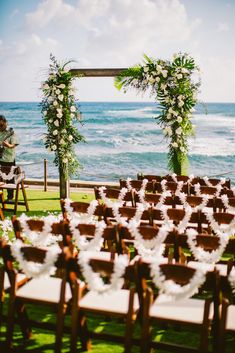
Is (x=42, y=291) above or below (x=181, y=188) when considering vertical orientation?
below

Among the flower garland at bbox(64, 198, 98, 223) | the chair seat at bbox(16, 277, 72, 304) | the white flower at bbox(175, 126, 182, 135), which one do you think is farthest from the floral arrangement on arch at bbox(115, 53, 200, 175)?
the chair seat at bbox(16, 277, 72, 304)

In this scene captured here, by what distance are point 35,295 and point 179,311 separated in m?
1.17

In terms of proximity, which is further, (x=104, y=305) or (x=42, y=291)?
(x=42, y=291)

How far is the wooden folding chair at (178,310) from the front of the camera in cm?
310

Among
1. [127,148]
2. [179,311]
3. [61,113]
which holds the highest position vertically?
[61,113]

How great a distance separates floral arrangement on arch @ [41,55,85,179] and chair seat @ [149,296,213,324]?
Answer: 637 centimetres

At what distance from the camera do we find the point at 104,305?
3465 mm

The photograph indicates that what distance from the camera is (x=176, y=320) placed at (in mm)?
3250

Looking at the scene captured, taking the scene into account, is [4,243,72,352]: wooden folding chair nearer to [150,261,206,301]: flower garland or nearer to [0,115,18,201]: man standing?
[150,261,206,301]: flower garland

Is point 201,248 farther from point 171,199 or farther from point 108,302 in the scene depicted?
point 171,199

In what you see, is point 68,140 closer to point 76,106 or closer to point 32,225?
point 76,106

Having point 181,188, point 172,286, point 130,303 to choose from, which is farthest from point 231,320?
point 181,188

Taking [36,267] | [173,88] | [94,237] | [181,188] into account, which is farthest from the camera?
[173,88]

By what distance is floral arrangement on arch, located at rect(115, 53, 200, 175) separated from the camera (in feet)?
29.7
